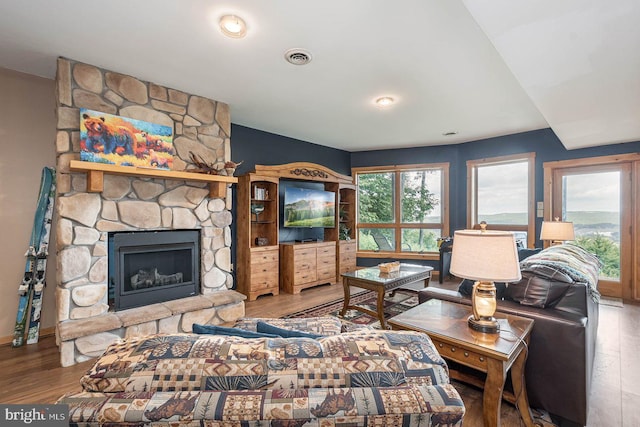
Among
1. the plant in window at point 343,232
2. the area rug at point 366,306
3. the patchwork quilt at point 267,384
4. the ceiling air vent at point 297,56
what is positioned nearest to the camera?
the patchwork quilt at point 267,384

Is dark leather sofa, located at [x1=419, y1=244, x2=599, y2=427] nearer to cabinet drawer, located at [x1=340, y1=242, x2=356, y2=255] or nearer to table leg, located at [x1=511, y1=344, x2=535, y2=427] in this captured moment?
table leg, located at [x1=511, y1=344, x2=535, y2=427]

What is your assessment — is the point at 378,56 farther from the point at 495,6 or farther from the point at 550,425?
the point at 550,425

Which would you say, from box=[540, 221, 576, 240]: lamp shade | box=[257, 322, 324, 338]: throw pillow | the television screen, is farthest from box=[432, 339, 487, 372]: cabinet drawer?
the television screen

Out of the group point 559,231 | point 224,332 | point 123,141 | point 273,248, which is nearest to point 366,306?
point 273,248

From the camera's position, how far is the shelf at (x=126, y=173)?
8.17 feet

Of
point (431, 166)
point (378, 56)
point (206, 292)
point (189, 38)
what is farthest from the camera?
point (431, 166)

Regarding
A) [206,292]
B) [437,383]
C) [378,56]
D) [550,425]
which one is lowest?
[550,425]

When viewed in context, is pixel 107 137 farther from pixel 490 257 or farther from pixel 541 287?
pixel 541 287

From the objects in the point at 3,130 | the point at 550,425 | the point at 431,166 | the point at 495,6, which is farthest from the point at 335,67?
the point at 431,166

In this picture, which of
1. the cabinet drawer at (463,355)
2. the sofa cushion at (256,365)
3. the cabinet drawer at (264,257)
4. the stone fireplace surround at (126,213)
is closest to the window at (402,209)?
the cabinet drawer at (264,257)

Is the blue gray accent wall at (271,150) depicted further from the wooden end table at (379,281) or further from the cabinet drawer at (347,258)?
the wooden end table at (379,281)

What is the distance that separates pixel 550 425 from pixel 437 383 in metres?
1.52

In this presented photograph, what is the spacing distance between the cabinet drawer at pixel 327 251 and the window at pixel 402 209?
134cm

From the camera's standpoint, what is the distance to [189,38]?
228cm
